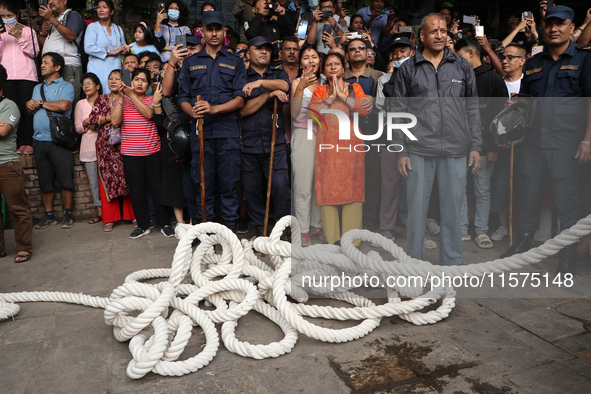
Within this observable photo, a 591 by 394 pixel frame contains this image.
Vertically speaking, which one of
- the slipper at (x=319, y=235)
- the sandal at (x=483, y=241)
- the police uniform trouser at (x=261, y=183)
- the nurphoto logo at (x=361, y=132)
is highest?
the nurphoto logo at (x=361, y=132)

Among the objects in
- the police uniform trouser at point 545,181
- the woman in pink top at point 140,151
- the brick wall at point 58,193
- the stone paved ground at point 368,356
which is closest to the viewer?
the stone paved ground at point 368,356

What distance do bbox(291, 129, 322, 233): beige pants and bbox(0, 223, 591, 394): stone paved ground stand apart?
4.34 feet

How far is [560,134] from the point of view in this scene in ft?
11.7

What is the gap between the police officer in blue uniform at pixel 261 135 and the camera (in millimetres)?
4594

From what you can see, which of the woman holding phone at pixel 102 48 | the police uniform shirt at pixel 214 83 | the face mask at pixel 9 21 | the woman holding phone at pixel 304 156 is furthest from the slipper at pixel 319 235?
the face mask at pixel 9 21

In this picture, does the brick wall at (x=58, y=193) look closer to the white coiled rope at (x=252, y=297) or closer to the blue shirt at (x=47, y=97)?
the blue shirt at (x=47, y=97)

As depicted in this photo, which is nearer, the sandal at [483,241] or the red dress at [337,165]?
the sandal at [483,241]

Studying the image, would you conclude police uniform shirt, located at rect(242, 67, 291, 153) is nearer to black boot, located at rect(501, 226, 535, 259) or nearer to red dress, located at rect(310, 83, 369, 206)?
red dress, located at rect(310, 83, 369, 206)

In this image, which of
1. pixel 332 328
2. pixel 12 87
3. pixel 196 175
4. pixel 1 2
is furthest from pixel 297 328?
pixel 1 2

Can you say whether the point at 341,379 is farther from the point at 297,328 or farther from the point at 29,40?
the point at 29,40

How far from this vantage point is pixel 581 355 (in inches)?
93.0

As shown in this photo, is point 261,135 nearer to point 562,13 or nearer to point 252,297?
point 252,297

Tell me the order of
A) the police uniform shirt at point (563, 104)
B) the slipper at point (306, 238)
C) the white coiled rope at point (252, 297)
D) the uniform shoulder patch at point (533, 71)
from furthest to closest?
the slipper at point (306, 238) < the uniform shoulder patch at point (533, 71) < the police uniform shirt at point (563, 104) < the white coiled rope at point (252, 297)

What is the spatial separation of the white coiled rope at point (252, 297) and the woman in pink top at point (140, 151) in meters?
1.96
